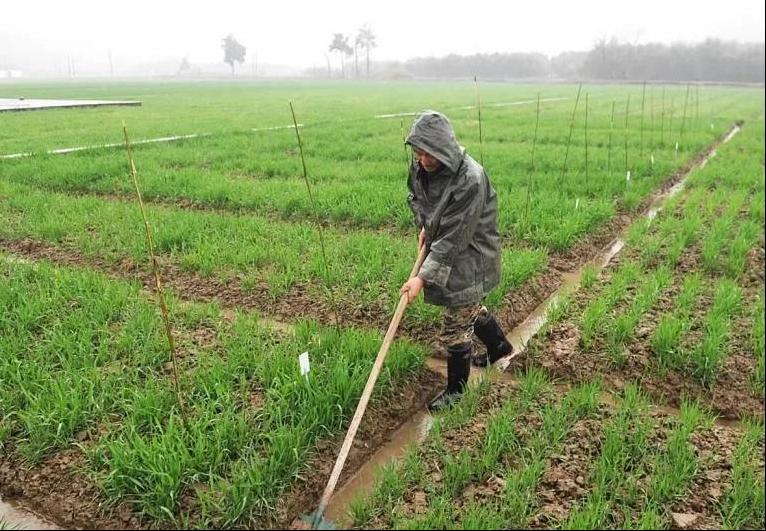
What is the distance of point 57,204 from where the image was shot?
6.57 meters

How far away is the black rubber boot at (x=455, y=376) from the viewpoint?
3094 millimetres

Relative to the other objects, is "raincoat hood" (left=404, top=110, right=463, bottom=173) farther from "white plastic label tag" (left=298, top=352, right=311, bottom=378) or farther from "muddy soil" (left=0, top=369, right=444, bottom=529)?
"muddy soil" (left=0, top=369, right=444, bottom=529)

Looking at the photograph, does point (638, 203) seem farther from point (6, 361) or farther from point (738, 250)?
point (6, 361)

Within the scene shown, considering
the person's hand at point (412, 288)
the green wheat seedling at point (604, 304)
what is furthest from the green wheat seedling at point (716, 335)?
the person's hand at point (412, 288)

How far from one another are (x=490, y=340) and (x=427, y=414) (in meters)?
0.66

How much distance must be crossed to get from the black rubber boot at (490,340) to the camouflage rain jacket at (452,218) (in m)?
0.51

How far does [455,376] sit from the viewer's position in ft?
10.4

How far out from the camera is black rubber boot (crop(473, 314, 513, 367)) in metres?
3.49

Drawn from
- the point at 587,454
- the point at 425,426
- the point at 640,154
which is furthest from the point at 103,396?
the point at 640,154

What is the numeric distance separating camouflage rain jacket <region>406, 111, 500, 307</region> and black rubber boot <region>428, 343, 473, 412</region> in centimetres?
30

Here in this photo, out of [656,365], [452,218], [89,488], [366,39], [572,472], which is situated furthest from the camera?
[366,39]

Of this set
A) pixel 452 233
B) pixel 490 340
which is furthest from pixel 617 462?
pixel 452 233

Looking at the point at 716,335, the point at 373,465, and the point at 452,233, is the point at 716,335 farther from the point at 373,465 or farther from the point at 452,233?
the point at 373,465

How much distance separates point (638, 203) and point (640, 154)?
369cm
